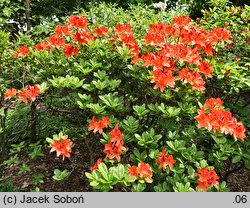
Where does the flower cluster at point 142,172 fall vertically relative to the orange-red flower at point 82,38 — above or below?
below

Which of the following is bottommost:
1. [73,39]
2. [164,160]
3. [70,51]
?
[164,160]

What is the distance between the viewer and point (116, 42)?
2693 millimetres

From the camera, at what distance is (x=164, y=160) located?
218 cm

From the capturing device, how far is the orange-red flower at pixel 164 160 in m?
2.17

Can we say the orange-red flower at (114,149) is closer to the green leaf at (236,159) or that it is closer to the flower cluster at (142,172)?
the flower cluster at (142,172)

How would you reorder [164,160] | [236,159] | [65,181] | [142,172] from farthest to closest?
[65,181] → [236,159] → [164,160] → [142,172]

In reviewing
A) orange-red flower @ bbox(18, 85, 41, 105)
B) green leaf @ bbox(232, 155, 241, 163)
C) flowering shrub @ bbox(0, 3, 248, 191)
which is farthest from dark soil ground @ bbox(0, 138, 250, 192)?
orange-red flower @ bbox(18, 85, 41, 105)

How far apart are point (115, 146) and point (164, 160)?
0.94 ft

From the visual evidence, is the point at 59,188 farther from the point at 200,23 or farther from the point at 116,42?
the point at 200,23

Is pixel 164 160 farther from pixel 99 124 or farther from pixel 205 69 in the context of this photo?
pixel 205 69

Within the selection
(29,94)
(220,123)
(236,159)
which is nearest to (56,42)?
(29,94)

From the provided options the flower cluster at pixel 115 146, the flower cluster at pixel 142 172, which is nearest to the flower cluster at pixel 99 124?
the flower cluster at pixel 115 146

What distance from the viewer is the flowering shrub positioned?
85.2 inches

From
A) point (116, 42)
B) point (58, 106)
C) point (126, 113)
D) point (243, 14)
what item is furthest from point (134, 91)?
point (243, 14)
